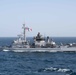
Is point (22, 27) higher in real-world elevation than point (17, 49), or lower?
higher

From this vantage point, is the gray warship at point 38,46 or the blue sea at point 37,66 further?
the gray warship at point 38,46

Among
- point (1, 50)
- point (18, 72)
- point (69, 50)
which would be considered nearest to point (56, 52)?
point (69, 50)

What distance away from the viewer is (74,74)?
6488 centimetres

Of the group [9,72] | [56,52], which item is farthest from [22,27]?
[9,72]

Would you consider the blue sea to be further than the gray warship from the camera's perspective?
No

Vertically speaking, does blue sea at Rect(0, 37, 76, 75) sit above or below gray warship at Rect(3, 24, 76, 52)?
below

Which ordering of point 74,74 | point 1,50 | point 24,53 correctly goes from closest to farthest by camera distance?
point 74,74 → point 24,53 → point 1,50

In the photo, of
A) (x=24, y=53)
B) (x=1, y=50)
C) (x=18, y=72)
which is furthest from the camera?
(x=1, y=50)

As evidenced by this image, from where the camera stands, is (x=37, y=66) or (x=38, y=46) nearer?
(x=37, y=66)

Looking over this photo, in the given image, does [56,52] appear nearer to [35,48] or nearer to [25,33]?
[35,48]

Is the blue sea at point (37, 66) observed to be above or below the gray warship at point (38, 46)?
below

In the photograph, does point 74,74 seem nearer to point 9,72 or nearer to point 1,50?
point 9,72

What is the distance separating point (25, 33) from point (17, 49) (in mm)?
12605

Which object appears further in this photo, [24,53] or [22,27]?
[22,27]
